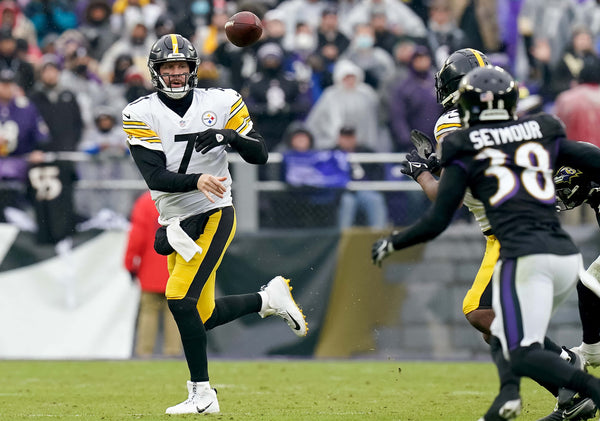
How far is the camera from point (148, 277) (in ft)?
34.1

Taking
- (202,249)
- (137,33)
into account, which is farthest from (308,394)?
(137,33)

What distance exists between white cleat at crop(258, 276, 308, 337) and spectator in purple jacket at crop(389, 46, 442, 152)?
4971 millimetres

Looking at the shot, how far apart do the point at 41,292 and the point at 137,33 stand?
422 cm

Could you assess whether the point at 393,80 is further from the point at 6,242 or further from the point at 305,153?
the point at 6,242

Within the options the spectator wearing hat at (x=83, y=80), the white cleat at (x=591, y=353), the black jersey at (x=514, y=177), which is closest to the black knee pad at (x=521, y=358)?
the black jersey at (x=514, y=177)

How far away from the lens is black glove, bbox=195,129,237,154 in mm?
6383

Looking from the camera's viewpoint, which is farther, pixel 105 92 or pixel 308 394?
pixel 105 92

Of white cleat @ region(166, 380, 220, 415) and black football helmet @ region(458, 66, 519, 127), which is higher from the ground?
black football helmet @ region(458, 66, 519, 127)

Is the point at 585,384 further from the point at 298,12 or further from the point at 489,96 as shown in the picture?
the point at 298,12

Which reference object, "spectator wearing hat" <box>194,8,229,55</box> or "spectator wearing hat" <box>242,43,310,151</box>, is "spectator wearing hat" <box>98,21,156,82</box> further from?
"spectator wearing hat" <box>242,43,310,151</box>

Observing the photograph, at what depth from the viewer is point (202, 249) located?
664 centimetres

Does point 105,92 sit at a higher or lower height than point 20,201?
higher

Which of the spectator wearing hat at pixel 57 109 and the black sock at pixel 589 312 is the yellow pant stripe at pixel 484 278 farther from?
the spectator wearing hat at pixel 57 109

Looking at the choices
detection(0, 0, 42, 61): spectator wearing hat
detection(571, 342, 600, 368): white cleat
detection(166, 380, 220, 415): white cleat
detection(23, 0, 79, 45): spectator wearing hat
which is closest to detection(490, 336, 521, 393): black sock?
detection(571, 342, 600, 368): white cleat
